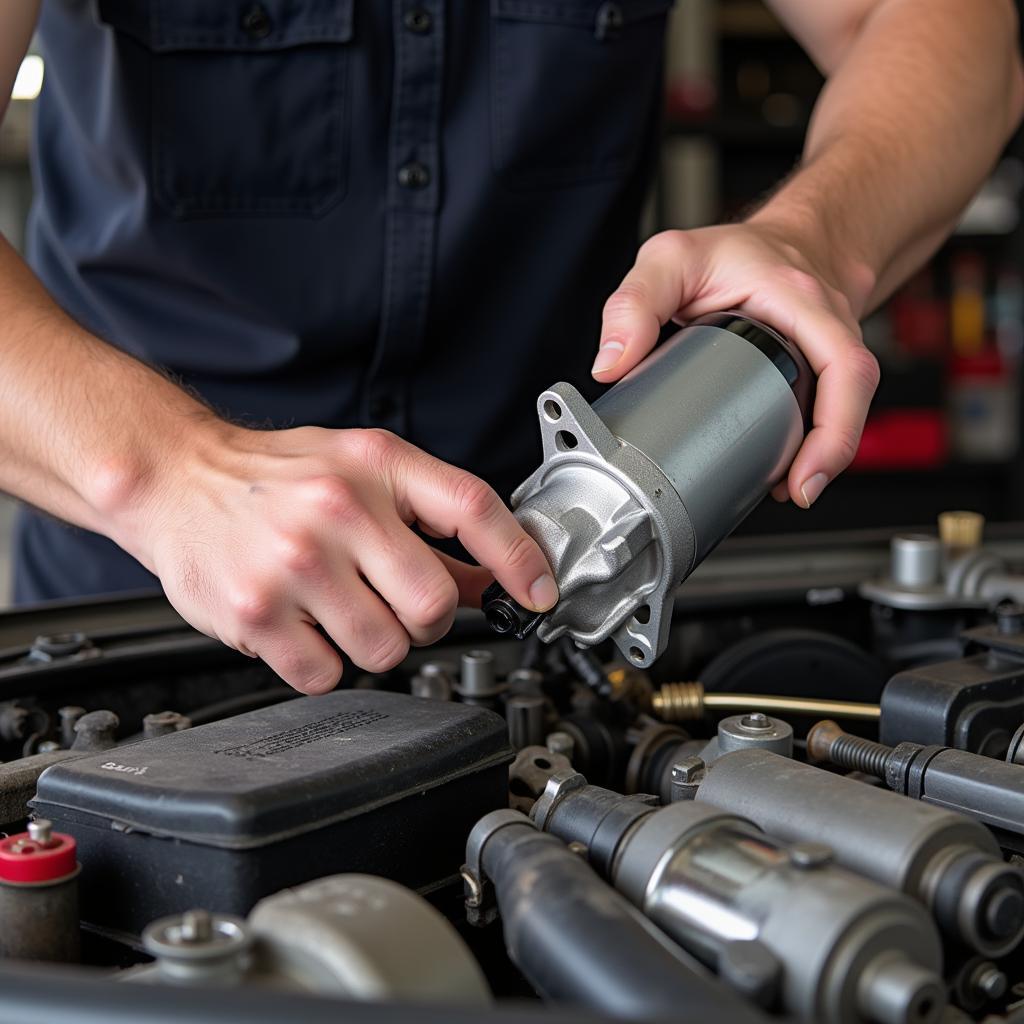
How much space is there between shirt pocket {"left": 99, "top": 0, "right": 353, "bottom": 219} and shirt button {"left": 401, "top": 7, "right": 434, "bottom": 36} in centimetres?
6

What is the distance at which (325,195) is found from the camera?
4.24 feet

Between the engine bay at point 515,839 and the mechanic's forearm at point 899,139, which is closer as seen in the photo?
the engine bay at point 515,839

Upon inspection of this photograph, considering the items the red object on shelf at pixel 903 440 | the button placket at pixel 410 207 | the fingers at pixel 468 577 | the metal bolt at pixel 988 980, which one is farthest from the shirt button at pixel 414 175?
the red object on shelf at pixel 903 440

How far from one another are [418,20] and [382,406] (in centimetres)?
38

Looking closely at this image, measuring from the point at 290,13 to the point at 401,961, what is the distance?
105 centimetres

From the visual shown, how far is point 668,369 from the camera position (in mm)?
788

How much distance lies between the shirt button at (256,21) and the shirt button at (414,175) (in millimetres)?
186

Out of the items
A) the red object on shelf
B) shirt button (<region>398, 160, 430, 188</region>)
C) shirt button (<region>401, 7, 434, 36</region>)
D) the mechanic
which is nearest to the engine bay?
the mechanic

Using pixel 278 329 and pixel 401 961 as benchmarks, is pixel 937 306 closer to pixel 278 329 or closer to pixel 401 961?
pixel 278 329

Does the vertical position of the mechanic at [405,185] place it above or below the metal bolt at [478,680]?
above

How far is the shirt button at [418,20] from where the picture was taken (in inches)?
49.6

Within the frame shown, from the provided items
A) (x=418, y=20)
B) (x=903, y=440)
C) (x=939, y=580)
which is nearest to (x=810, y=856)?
(x=939, y=580)

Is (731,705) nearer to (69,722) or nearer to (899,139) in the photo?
(69,722)

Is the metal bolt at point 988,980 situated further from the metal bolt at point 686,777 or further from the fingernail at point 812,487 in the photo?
the fingernail at point 812,487
